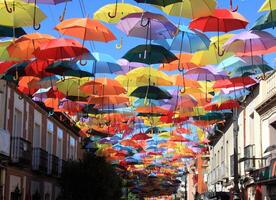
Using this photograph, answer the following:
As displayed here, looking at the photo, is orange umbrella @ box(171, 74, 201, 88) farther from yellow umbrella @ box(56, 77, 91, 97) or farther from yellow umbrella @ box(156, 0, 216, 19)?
yellow umbrella @ box(156, 0, 216, 19)

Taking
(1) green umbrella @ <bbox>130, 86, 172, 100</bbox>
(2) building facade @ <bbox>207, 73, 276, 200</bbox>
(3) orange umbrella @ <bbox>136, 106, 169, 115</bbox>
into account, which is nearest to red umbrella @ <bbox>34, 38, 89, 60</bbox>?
(1) green umbrella @ <bbox>130, 86, 172, 100</bbox>

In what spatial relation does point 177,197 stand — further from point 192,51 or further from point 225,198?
point 192,51

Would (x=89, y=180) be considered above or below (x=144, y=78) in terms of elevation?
below

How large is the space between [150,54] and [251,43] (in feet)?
7.31

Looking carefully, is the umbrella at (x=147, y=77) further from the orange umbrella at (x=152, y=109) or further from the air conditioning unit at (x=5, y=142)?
the air conditioning unit at (x=5, y=142)

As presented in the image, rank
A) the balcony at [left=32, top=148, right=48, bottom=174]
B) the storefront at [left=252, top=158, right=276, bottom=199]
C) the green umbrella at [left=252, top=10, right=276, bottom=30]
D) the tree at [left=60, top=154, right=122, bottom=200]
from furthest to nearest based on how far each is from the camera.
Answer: the balcony at [left=32, top=148, right=48, bottom=174], the tree at [left=60, top=154, right=122, bottom=200], the storefront at [left=252, top=158, right=276, bottom=199], the green umbrella at [left=252, top=10, right=276, bottom=30]

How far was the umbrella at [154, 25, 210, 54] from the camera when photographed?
1323 cm

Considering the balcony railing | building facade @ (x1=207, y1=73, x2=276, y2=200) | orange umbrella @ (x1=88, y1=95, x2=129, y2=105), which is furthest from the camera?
building facade @ (x1=207, y1=73, x2=276, y2=200)

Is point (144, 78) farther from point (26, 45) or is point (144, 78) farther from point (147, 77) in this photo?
point (26, 45)

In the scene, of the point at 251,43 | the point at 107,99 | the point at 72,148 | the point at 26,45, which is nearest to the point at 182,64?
the point at 251,43

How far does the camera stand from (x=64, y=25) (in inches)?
482

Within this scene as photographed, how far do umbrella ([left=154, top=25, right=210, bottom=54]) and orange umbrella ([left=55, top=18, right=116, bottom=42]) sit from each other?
1.62 m

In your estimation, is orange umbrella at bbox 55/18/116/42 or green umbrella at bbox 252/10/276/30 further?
orange umbrella at bbox 55/18/116/42

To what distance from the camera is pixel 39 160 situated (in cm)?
2839
